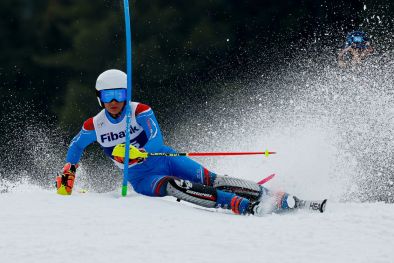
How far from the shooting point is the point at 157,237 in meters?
3.88

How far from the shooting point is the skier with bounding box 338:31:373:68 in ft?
41.7

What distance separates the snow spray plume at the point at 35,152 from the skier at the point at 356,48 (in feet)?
20.5

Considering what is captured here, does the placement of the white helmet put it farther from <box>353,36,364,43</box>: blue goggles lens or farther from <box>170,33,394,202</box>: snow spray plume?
<box>353,36,364,43</box>: blue goggles lens

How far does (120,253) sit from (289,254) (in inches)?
36.8

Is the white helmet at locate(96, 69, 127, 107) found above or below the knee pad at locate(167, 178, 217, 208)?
above

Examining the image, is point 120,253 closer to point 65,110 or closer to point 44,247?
point 44,247

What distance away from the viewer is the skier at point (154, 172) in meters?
5.10

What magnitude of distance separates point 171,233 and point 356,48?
409 inches

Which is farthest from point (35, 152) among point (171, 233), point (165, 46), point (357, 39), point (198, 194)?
point (171, 233)

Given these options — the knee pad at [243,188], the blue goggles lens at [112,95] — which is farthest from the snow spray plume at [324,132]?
the blue goggles lens at [112,95]

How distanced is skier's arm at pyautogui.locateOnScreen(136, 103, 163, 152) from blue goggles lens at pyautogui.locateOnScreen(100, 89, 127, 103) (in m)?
0.21

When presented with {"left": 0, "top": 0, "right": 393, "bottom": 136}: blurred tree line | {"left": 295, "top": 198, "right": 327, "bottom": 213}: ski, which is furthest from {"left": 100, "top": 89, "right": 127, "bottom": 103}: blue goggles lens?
{"left": 0, "top": 0, "right": 393, "bottom": 136}: blurred tree line

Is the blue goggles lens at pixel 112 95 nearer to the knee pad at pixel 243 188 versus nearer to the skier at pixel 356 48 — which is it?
the knee pad at pixel 243 188

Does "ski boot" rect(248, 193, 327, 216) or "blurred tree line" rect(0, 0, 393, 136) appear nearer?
"ski boot" rect(248, 193, 327, 216)
